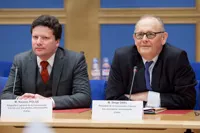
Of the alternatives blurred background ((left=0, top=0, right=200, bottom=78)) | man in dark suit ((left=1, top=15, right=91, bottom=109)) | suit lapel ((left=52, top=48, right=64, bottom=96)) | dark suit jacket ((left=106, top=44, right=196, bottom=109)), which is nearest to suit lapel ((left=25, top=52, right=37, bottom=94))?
man in dark suit ((left=1, top=15, right=91, bottom=109))

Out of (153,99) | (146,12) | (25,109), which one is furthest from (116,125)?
(146,12)

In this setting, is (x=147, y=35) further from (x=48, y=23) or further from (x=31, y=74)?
(x=31, y=74)

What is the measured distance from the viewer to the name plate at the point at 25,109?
2.01m

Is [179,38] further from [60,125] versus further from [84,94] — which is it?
[60,125]

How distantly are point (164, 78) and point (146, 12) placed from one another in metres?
2.16

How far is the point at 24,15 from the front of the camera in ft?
16.4

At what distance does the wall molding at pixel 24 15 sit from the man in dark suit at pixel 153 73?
2.25 meters

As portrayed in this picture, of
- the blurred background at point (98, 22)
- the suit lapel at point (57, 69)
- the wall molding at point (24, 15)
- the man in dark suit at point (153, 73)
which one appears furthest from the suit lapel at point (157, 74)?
the wall molding at point (24, 15)

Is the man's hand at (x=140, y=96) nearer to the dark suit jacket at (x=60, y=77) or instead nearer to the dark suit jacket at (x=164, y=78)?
the dark suit jacket at (x=164, y=78)

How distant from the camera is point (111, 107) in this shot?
1.99 m

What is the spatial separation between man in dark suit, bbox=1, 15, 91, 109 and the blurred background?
195 centimetres

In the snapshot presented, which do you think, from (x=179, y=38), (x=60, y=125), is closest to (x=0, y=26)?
(x=179, y=38)

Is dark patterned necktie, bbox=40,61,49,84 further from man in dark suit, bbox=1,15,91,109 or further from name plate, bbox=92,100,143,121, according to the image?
name plate, bbox=92,100,143,121

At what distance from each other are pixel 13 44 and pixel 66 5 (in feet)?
2.69
